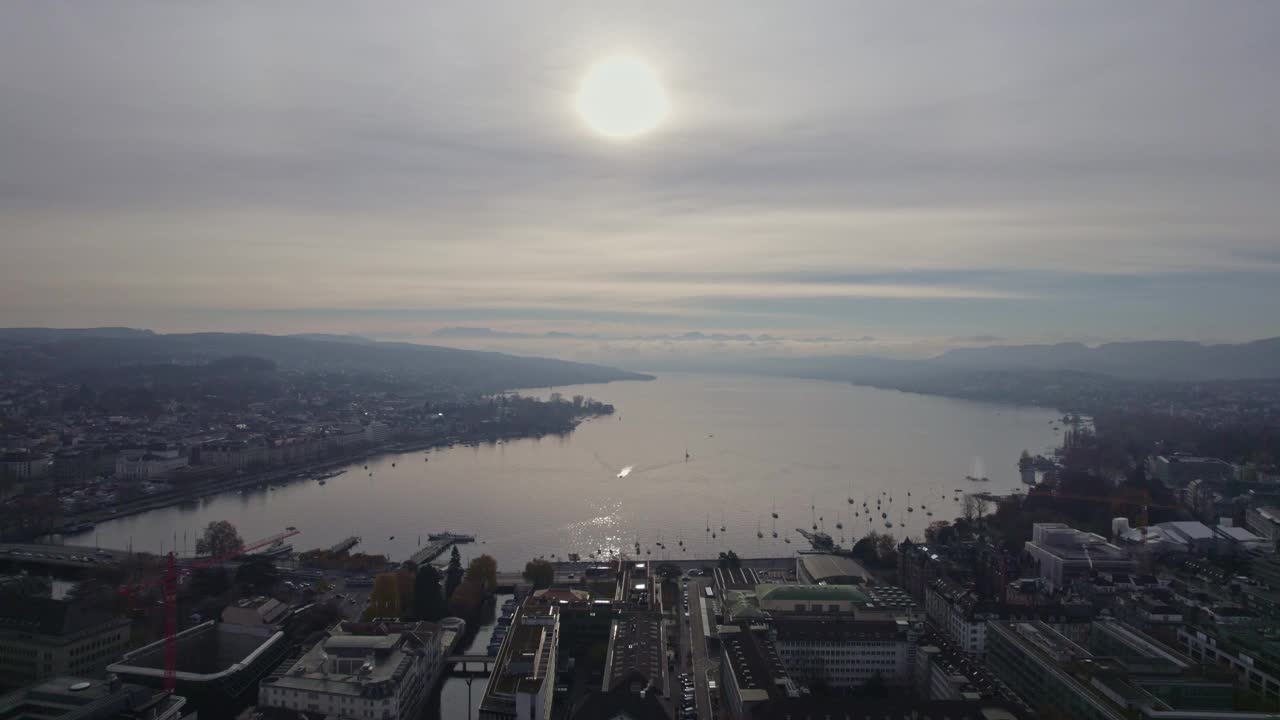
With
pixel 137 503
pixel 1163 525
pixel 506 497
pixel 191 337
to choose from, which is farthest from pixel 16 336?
pixel 1163 525

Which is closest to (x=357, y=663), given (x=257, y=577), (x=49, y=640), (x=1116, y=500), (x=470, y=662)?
(x=470, y=662)

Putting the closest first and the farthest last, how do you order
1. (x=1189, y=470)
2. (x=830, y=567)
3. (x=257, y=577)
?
(x=257, y=577) < (x=830, y=567) < (x=1189, y=470)

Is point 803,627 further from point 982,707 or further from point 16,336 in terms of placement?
point 16,336

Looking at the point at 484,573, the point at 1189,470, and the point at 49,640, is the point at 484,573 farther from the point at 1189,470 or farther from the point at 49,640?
the point at 1189,470

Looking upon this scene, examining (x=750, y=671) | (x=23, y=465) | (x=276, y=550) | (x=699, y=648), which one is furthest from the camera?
(x=23, y=465)

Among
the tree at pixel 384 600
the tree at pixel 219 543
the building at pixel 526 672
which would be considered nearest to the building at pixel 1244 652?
the building at pixel 526 672

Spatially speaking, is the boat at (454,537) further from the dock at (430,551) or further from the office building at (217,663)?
the office building at (217,663)

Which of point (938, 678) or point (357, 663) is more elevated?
point (357, 663)
